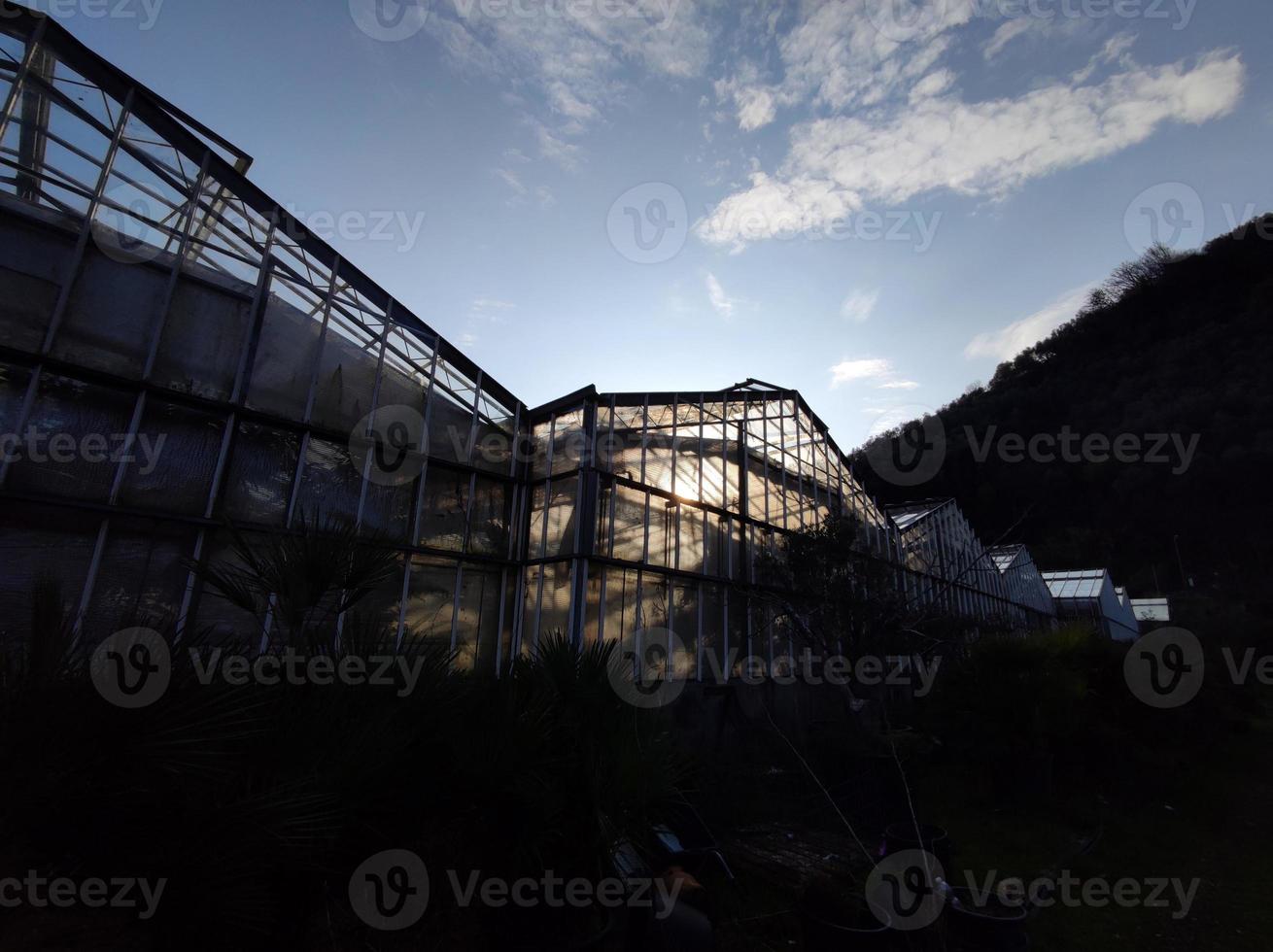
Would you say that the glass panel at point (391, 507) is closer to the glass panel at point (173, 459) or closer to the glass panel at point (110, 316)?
the glass panel at point (173, 459)

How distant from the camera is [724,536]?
12.9 m

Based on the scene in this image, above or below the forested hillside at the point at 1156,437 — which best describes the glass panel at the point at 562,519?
below

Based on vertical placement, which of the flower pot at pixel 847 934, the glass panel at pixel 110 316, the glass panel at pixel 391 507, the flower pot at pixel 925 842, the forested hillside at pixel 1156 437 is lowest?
the flower pot at pixel 847 934

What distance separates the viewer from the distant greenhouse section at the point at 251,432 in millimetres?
6238

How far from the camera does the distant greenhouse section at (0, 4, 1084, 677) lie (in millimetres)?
6238

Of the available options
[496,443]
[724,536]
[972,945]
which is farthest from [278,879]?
[724,536]

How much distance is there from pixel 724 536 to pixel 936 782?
5827mm

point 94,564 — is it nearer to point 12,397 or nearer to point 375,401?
point 12,397

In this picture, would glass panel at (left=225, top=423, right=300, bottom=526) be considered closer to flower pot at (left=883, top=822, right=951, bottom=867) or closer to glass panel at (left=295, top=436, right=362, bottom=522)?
→ glass panel at (left=295, top=436, right=362, bottom=522)

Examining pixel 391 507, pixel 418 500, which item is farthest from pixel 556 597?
pixel 391 507

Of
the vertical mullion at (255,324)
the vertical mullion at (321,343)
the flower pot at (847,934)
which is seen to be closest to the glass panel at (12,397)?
the vertical mullion at (255,324)

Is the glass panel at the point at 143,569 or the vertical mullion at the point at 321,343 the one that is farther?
the vertical mullion at the point at 321,343

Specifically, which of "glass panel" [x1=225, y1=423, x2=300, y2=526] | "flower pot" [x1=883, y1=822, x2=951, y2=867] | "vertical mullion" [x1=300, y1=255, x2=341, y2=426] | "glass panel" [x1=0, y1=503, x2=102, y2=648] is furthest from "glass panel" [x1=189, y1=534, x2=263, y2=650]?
"flower pot" [x1=883, y1=822, x2=951, y2=867]

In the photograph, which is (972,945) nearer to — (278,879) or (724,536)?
(278,879)
